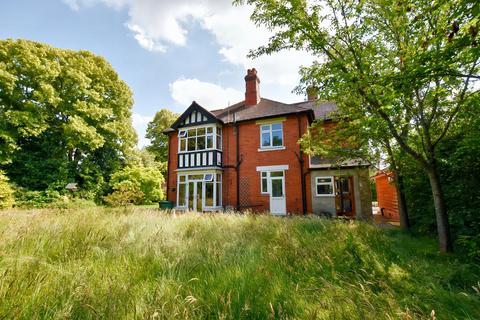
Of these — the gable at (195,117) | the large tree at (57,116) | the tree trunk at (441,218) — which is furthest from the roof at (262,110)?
the large tree at (57,116)

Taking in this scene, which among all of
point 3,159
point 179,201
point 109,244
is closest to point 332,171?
point 179,201

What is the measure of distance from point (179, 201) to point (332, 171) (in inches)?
409

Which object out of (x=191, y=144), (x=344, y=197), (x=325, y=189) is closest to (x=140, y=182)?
(x=191, y=144)

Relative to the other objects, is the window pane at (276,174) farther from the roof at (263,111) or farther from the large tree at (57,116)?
the large tree at (57,116)

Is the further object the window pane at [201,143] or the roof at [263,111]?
the window pane at [201,143]

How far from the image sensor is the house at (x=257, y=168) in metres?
12.4

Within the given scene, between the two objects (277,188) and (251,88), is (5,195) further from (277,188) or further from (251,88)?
(251,88)

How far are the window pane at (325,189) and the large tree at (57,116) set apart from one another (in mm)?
17231

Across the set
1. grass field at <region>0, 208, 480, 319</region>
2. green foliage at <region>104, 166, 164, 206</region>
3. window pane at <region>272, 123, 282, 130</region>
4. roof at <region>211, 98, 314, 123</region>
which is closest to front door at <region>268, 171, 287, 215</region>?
window pane at <region>272, 123, 282, 130</region>

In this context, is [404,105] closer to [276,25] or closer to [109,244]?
[276,25]

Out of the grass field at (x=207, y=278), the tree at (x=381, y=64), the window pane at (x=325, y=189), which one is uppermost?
the tree at (x=381, y=64)

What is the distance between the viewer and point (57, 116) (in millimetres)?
17500

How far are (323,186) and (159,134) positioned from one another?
24.4 m

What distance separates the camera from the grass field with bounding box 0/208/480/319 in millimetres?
1753
